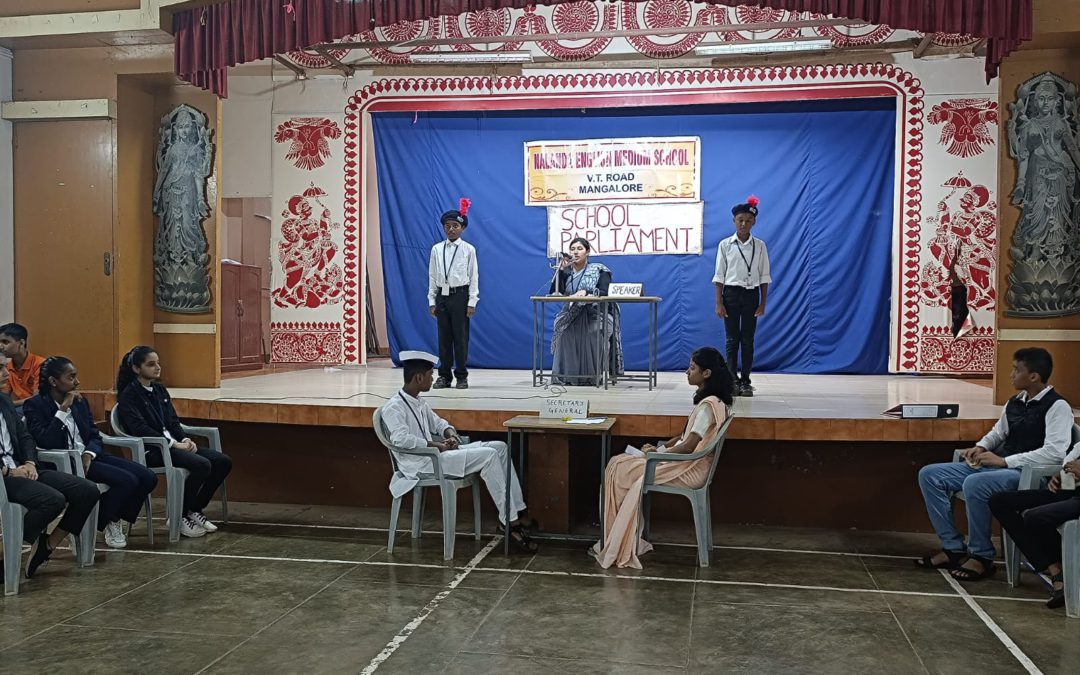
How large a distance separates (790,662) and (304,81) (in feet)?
26.6

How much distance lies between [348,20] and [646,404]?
9.36 feet

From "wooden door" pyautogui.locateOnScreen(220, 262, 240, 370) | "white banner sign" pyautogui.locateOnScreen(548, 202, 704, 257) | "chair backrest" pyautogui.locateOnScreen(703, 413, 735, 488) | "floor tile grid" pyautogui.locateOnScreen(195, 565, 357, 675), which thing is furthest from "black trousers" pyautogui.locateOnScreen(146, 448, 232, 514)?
"white banner sign" pyautogui.locateOnScreen(548, 202, 704, 257)

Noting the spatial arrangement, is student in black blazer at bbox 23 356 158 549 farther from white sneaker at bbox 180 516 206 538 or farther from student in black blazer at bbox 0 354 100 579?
white sneaker at bbox 180 516 206 538

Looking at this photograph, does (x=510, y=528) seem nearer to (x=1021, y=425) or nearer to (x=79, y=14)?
(x=1021, y=425)

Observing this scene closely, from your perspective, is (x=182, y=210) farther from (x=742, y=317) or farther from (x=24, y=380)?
(x=742, y=317)

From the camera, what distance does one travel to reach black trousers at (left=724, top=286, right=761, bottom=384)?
271 inches

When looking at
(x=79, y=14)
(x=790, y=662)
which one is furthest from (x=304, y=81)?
(x=790, y=662)

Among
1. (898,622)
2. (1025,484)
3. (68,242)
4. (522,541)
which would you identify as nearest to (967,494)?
(1025,484)

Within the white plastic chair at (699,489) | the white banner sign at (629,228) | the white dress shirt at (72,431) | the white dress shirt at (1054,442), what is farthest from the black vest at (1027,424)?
the white banner sign at (629,228)

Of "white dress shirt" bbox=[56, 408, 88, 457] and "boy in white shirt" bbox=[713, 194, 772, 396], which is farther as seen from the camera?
"boy in white shirt" bbox=[713, 194, 772, 396]

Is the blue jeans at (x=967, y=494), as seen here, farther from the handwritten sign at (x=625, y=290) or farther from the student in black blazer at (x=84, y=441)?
the student in black blazer at (x=84, y=441)

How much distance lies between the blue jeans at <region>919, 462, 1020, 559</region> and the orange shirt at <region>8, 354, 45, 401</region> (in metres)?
4.61

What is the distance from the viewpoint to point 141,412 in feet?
16.3

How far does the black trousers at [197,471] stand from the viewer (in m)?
4.99
